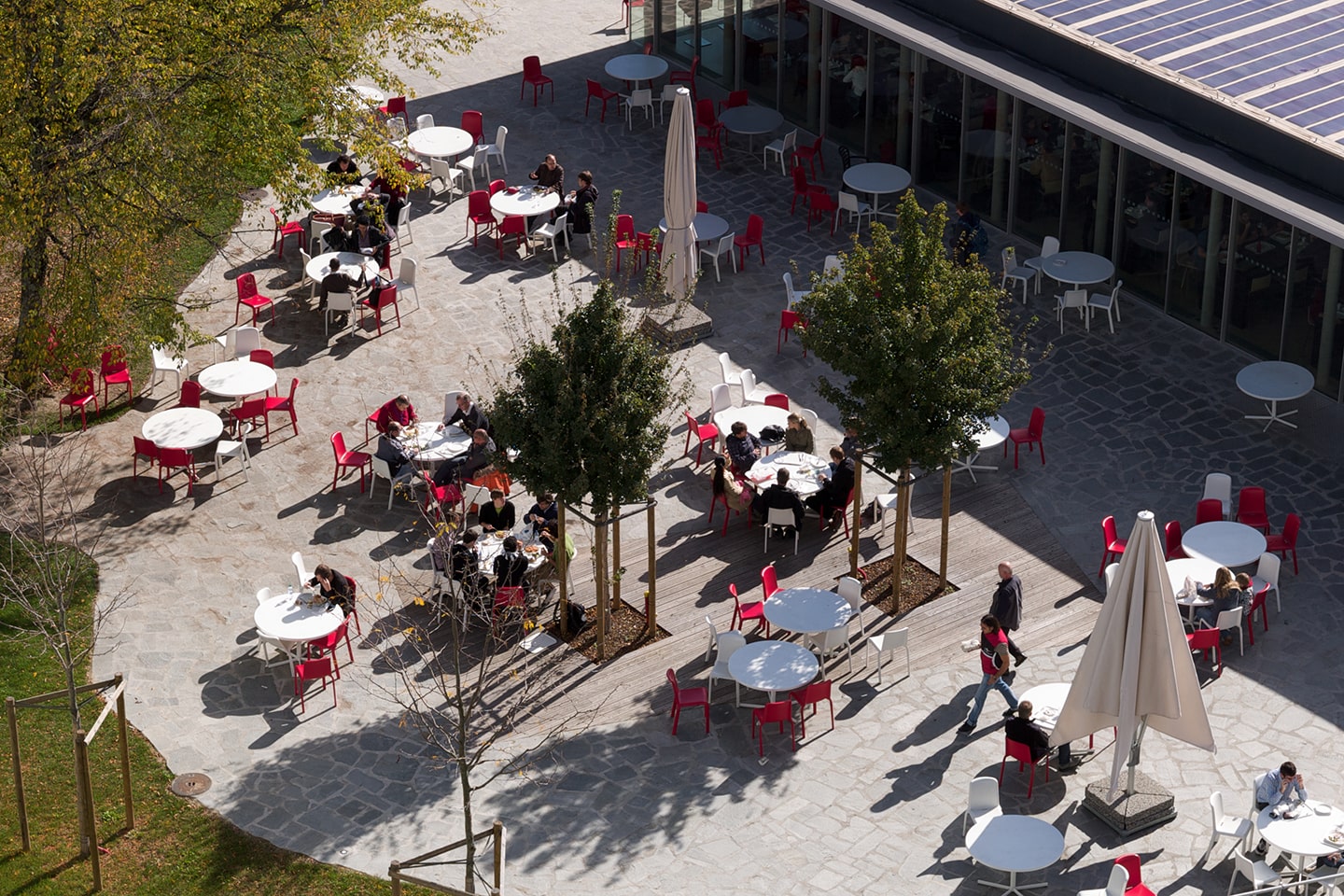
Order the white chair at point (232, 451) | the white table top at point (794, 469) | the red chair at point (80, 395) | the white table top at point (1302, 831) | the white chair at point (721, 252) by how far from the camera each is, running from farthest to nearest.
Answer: the white chair at point (721, 252)
the red chair at point (80, 395)
the white chair at point (232, 451)
the white table top at point (794, 469)
the white table top at point (1302, 831)

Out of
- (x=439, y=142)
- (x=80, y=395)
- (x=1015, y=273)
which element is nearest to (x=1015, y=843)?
(x=1015, y=273)

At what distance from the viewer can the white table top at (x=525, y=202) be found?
100 feet

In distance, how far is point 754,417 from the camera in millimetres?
25359

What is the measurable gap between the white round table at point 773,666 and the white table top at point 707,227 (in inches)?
402

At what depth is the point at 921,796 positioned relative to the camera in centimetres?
1952

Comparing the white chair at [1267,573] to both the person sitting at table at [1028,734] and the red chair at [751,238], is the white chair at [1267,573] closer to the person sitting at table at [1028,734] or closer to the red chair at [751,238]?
the person sitting at table at [1028,734]

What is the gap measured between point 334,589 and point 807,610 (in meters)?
5.77

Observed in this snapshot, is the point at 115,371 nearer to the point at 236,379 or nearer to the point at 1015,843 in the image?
the point at 236,379

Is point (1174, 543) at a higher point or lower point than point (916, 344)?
lower

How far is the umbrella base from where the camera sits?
18.9 meters

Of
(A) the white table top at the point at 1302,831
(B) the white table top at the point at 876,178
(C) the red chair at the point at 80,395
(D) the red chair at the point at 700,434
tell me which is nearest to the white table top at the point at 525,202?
(B) the white table top at the point at 876,178

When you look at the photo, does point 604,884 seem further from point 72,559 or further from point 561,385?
point 72,559

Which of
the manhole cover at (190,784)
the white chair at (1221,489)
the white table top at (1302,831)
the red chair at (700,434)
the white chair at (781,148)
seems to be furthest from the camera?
the white chair at (781,148)

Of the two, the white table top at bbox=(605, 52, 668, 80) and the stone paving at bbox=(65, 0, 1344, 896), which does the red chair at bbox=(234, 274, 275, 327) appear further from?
the white table top at bbox=(605, 52, 668, 80)
